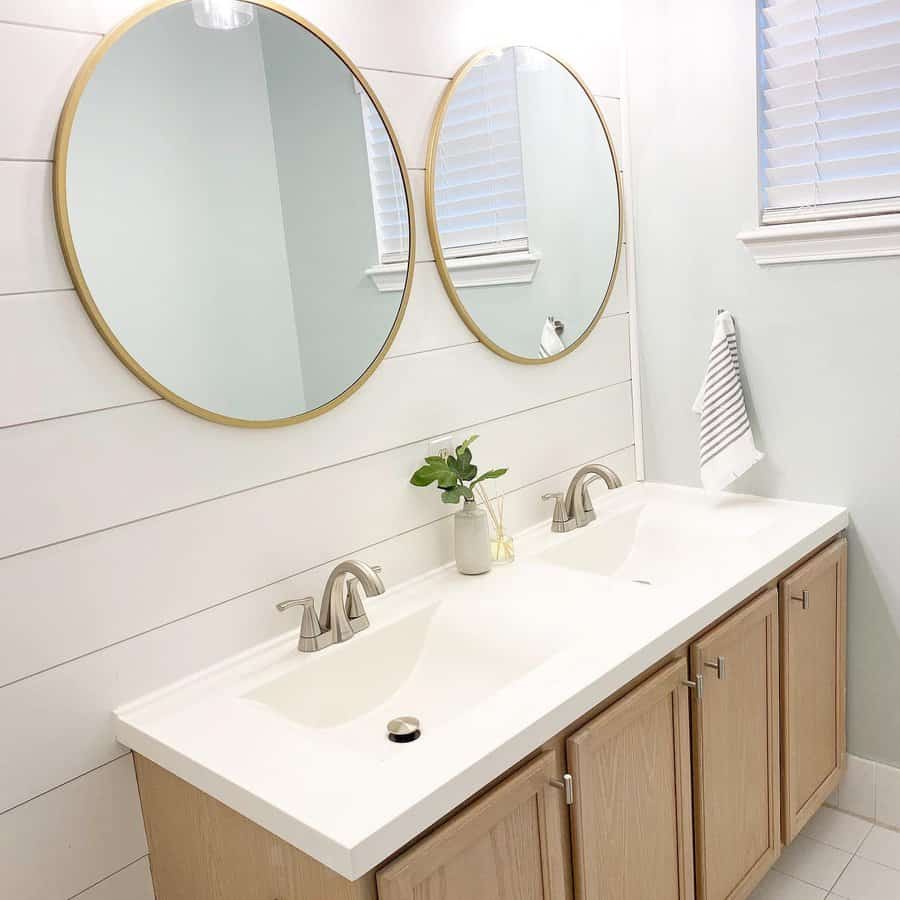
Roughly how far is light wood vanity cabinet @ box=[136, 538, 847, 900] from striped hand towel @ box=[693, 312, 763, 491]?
0.94 ft

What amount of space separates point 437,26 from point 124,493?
112cm

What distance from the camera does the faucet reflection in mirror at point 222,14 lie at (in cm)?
149

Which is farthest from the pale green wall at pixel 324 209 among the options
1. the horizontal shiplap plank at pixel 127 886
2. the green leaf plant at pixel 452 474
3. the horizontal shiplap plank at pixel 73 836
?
the horizontal shiplap plank at pixel 127 886

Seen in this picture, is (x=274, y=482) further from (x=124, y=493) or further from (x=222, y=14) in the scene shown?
(x=222, y=14)

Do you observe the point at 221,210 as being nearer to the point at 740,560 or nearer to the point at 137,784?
the point at 137,784

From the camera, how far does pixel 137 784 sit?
1508 mm

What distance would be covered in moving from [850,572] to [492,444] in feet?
2.99

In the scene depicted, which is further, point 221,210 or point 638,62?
point 638,62

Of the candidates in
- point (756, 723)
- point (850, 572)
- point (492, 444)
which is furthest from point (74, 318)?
point (850, 572)

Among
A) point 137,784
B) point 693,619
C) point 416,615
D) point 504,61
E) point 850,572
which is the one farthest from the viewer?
point 850,572

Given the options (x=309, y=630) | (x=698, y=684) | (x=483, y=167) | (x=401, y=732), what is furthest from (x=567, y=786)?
(x=483, y=167)

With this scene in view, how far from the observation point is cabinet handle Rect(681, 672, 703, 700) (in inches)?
66.6

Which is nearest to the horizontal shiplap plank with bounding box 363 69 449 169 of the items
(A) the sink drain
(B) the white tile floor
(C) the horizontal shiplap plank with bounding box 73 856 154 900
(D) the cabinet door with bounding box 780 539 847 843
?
(A) the sink drain

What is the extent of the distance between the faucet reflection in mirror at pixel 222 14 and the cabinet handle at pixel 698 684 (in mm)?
1357
